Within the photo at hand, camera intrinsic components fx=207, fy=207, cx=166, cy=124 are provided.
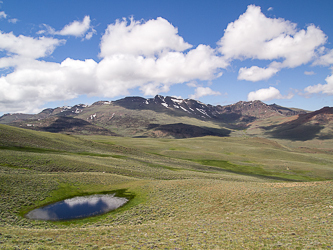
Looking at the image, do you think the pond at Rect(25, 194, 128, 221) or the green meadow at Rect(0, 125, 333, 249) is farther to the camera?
the pond at Rect(25, 194, 128, 221)

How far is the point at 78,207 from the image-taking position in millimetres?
34938

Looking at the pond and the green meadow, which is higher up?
the green meadow

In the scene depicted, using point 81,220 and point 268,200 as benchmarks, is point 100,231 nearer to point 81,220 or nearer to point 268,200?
point 81,220

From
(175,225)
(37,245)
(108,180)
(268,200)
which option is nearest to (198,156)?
(108,180)

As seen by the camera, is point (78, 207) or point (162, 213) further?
point (78, 207)

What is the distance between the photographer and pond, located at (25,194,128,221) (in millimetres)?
30997

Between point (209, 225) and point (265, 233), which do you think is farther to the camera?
point (209, 225)

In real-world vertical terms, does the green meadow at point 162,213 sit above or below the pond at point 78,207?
above

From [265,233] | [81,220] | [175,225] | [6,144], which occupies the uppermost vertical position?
[6,144]

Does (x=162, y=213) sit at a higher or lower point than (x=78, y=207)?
higher

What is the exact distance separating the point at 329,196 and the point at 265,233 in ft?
57.1

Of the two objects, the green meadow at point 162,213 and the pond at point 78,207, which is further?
the pond at point 78,207

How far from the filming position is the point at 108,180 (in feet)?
160

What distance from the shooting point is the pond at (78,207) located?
3100cm
